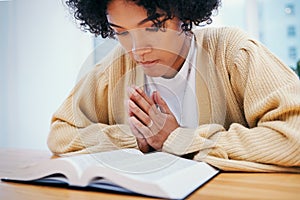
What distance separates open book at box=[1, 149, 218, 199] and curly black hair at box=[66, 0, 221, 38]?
0.30m

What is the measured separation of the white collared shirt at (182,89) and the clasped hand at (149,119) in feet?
0.19

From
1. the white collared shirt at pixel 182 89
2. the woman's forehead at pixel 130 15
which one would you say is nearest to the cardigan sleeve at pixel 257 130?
the white collared shirt at pixel 182 89

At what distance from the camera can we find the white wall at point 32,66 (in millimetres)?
1639

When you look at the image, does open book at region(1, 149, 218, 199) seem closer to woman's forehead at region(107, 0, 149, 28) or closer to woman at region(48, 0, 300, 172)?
woman at region(48, 0, 300, 172)

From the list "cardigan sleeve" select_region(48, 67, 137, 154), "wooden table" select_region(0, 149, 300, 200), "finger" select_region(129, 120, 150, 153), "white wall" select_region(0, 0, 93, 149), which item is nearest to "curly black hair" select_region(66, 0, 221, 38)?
"cardigan sleeve" select_region(48, 67, 137, 154)

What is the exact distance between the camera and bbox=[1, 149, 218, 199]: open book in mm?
442

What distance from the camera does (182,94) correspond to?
2.91ft

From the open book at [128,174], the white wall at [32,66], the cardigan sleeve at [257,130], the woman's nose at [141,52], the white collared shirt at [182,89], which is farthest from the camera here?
the white wall at [32,66]

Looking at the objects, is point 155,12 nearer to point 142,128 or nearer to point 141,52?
point 141,52

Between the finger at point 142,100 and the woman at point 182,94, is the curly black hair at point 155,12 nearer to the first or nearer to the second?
the woman at point 182,94

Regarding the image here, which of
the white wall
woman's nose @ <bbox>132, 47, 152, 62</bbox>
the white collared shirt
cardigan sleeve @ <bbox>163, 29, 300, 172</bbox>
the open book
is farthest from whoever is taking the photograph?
the white wall

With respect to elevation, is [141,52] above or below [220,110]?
above

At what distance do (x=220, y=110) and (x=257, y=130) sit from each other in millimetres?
158

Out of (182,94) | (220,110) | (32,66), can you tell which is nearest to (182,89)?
(182,94)
